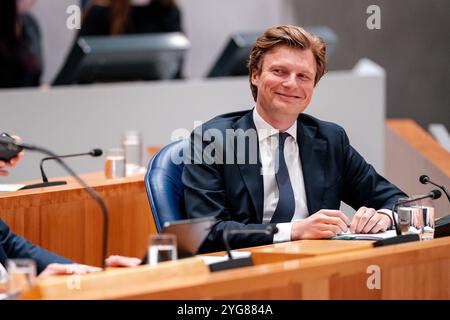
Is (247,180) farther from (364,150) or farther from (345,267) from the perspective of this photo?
(364,150)

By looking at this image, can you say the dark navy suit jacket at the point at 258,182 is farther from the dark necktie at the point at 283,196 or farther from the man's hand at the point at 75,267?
the man's hand at the point at 75,267

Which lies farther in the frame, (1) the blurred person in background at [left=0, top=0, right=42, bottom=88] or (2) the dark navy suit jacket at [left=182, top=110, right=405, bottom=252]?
(1) the blurred person in background at [left=0, top=0, right=42, bottom=88]

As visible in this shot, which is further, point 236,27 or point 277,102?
point 236,27

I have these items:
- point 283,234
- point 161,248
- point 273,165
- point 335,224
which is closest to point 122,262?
point 161,248

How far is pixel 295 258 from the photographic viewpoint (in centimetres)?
272

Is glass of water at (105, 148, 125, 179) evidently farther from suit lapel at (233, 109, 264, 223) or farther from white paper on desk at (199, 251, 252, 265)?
white paper on desk at (199, 251, 252, 265)

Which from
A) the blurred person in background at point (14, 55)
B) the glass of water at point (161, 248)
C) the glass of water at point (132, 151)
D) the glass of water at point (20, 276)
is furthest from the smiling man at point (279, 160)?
the blurred person in background at point (14, 55)

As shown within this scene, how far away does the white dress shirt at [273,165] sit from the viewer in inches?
134

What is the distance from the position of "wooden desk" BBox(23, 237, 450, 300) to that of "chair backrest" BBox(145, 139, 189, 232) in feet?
1.88

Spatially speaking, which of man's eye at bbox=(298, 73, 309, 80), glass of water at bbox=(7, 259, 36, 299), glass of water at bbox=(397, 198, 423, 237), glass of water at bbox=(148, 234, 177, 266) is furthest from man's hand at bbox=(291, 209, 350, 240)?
glass of water at bbox=(7, 259, 36, 299)

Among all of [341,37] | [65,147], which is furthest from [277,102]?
[341,37]

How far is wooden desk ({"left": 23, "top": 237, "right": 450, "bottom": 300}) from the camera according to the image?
2.30 meters

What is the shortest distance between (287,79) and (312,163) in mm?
320
